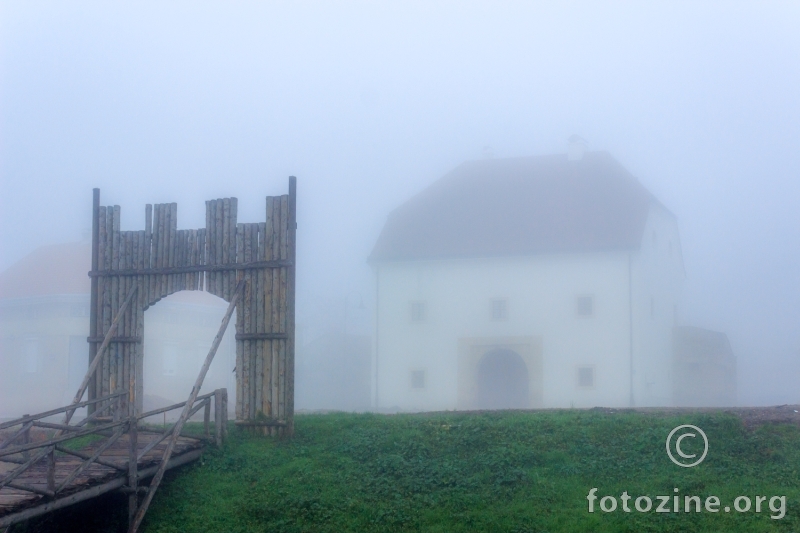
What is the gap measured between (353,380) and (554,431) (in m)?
38.1

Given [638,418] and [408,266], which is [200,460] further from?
[408,266]

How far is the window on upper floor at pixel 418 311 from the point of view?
36.6 m

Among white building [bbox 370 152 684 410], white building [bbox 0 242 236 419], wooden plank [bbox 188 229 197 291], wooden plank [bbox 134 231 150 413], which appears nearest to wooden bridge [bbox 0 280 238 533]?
wooden plank [bbox 134 231 150 413]

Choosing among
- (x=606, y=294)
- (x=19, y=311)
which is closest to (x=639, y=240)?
(x=606, y=294)

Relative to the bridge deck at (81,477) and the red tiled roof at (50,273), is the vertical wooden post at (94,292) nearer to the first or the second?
the bridge deck at (81,477)

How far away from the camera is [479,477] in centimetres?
1196

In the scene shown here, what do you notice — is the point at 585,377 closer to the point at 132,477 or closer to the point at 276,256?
the point at 276,256

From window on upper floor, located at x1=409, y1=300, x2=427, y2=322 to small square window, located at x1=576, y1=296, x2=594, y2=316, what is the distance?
21.9 ft

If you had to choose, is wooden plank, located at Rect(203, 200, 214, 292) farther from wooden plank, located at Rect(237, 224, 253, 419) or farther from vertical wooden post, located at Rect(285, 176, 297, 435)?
vertical wooden post, located at Rect(285, 176, 297, 435)

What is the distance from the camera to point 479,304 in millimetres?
36312

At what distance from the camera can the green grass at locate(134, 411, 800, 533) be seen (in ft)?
35.3

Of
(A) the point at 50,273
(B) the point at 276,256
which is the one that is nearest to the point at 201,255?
(B) the point at 276,256

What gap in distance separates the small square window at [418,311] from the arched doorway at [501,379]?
326 centimetres

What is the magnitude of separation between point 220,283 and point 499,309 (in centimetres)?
2229
